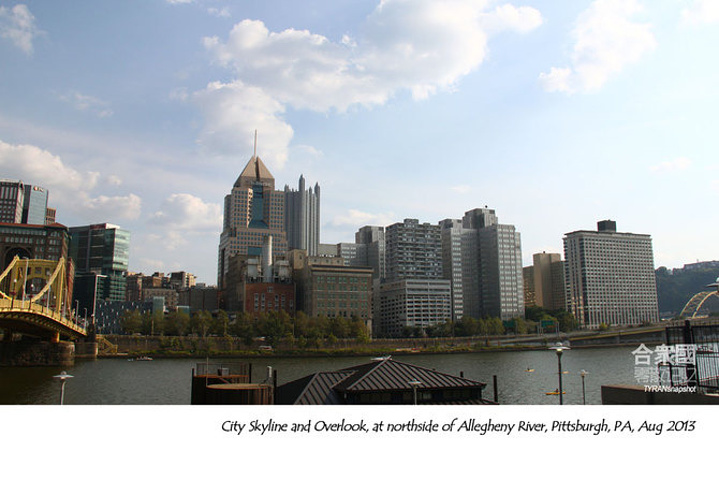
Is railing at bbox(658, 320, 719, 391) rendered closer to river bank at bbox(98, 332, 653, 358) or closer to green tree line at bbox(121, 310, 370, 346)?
river bank at bbox(98, 332, 653, 358)

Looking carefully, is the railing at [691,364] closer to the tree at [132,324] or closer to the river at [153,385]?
the river at [153,385]

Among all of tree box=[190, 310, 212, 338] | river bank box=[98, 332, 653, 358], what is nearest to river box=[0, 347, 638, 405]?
river bank box=[98, 332, 653, 358]

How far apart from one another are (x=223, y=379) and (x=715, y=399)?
23.0 metres

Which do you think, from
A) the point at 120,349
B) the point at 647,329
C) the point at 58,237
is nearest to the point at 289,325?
the point at 120,349

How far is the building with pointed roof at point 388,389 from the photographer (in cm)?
2453

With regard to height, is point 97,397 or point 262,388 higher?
point 262,388

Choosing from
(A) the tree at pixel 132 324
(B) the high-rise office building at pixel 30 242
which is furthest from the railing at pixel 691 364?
(B) the high-rise office building at pixel 30 242

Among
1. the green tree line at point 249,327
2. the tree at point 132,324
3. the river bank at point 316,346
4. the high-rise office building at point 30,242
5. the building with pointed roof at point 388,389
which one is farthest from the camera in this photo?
the high-rise office building at point 30,242

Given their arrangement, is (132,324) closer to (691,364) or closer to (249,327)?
(249,327)

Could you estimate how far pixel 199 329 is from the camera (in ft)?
450

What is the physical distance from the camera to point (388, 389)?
2462 cm

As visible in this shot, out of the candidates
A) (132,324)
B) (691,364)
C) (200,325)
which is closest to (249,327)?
(200,325)
